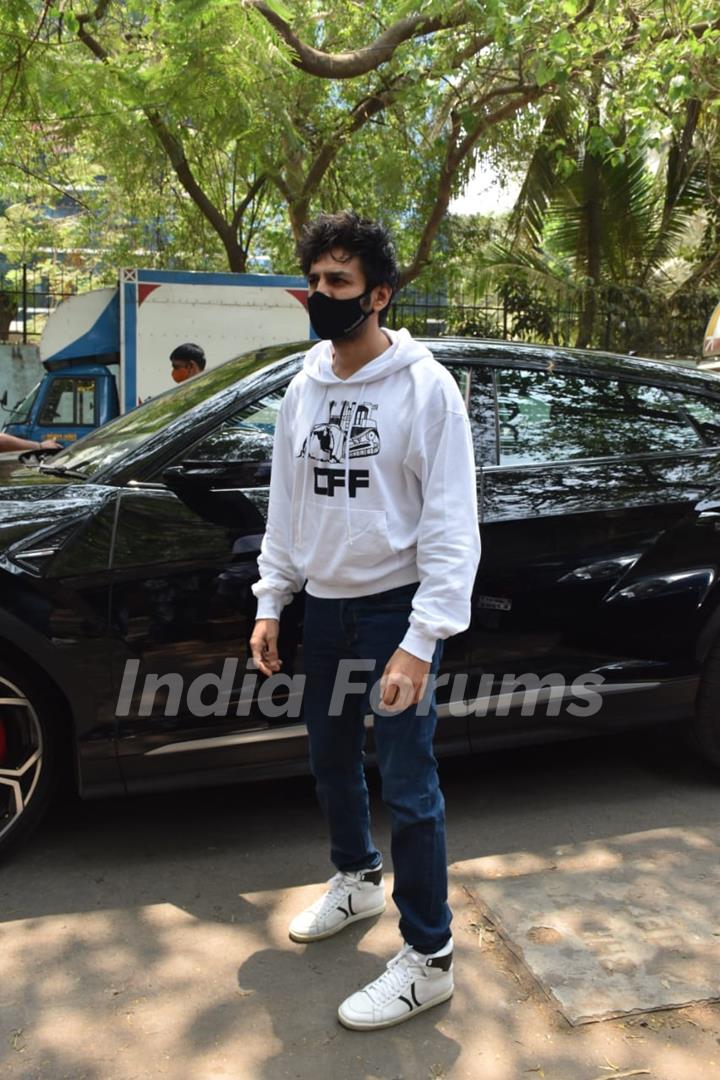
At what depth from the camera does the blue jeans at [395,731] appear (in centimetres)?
237

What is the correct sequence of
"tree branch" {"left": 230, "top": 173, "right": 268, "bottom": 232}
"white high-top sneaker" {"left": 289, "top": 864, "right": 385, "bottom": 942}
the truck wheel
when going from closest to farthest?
"white high-top sneaker" {"left": 289, "top": 864, "right": 385, "bottom": 942}
the truck wheel
"tree branch" {"left": 230, "top": 173, "right": 268, "bottom": 232}

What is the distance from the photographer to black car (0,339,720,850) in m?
2.99

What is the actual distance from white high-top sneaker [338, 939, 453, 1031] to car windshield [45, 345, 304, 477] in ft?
5.81

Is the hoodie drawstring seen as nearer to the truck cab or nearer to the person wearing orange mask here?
the person wearing orange mask

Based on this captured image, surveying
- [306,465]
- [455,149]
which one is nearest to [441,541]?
[306,465]

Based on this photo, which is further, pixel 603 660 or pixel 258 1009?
pixel 603 660

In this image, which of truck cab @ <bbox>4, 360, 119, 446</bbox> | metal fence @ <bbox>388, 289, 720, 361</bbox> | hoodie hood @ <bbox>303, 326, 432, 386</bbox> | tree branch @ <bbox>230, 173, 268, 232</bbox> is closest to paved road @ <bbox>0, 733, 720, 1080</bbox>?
hoodie hood @ <bbox>303, 326, 432, 386</bbox>

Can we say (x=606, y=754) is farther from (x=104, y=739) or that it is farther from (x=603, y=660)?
(x=104, y=739)

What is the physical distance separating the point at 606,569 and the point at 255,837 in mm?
1532

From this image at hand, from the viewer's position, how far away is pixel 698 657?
11.9 ft

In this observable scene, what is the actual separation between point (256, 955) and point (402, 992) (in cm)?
49

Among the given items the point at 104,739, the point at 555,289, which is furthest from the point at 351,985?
the point at 555,289

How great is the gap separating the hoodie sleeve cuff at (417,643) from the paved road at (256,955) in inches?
37.4

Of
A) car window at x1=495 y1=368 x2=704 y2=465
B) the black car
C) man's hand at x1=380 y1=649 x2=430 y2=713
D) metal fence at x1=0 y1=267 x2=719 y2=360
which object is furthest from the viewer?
metal fence at x1=0 y1=267 x2=719 y2=360
